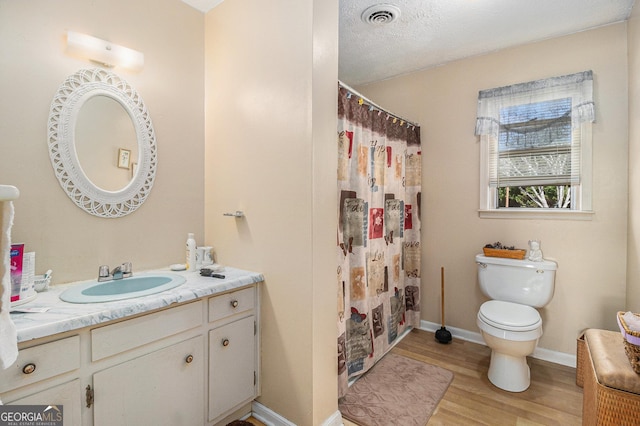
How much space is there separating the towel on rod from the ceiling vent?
2225mm

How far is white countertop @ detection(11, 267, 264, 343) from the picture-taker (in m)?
1.01

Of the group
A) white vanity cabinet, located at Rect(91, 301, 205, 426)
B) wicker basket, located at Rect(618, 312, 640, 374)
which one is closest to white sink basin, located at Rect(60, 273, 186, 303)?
Result: white vanity cabinet, located at Rect(91, 301, 205, 426)

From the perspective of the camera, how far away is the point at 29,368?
0.98 meters

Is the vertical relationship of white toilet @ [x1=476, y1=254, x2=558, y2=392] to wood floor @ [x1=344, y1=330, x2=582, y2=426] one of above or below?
above

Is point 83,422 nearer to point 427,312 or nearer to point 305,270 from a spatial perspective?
point 305,270

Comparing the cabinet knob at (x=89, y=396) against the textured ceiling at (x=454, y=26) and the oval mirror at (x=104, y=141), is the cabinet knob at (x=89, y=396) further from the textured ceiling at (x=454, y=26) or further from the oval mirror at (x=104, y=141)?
the textured ceiling at (x=454, y=26)

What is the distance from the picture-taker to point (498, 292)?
2398mm

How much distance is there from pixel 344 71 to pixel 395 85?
56cm

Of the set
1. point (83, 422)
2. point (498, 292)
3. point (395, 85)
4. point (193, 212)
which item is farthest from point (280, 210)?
point (395, 85)

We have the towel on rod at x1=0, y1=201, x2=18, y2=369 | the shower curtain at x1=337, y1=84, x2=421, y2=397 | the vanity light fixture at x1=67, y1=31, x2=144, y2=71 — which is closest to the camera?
the towel on rod at x1=0, y1=201, x2=18, y2=369

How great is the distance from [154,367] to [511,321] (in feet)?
6.94

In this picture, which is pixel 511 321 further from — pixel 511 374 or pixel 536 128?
pixel 536 128

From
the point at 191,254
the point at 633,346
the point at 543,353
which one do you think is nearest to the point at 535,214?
the point at 543,353

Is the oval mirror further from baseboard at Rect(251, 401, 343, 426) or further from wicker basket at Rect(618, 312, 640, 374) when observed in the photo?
wicker basket at Rect(618, 312, 640, 374)
